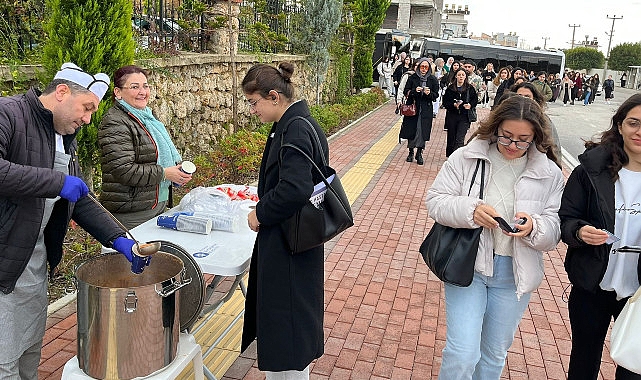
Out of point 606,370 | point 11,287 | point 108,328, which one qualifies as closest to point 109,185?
point 11,287

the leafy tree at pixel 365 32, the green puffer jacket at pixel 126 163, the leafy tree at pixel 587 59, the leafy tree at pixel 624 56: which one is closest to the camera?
the green puffer jacket at pixel 126 163

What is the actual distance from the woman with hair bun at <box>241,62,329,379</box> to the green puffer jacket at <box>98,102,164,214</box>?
111cm

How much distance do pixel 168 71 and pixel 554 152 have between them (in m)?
5.64

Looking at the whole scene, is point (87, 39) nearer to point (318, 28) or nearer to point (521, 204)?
point (521, 204)

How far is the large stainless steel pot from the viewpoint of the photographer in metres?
2.04

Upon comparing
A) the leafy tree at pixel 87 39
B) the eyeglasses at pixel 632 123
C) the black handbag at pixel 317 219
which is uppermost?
the leafy tree at pixel 87 39

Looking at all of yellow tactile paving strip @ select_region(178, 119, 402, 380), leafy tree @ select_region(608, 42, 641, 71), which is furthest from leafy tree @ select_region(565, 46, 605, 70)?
yellow tactile paving strip @ select_region(178, 119, 402, 380)

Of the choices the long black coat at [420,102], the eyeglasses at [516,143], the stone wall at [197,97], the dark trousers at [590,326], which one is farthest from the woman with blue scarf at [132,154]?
the long black coat at [420,102]

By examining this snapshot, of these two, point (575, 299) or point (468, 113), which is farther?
point (468, 113)

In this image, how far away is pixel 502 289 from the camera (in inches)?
106

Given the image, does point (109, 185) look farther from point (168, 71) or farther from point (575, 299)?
point (168, 71)

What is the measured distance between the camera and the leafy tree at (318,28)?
13.8m

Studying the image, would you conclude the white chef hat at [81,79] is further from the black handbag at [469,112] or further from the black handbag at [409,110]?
the black handbag at [409,110]

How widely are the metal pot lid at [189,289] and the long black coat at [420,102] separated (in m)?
7.44
